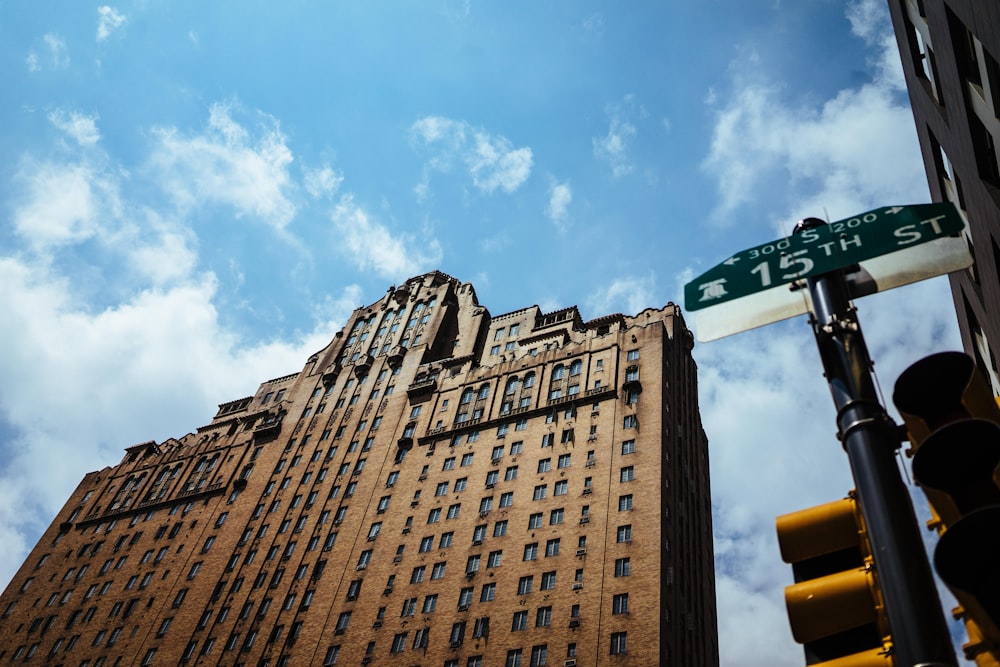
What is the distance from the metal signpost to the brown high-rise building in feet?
138

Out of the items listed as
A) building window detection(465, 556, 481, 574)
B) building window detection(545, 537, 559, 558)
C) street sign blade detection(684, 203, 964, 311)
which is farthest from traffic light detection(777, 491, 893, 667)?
building window detection(465, 556, 481, 574)

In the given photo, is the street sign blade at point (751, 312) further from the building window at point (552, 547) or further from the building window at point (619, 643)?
the building window at point (552, 547)

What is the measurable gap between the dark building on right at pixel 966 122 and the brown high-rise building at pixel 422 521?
104 ft

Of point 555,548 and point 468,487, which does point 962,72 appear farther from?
point 468,487

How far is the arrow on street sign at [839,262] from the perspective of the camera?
505cm

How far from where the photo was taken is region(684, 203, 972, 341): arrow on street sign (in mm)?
5047

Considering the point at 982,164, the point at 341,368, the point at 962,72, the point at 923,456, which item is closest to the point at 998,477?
the point at 923,456

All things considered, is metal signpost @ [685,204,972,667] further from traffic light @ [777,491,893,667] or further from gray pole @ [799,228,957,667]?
traffic light @ [777,491,893,667]

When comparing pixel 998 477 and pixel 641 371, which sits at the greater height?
pixel 641 371

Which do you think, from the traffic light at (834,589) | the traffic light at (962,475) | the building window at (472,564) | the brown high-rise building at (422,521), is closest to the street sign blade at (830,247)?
the traffic light at (962,475)

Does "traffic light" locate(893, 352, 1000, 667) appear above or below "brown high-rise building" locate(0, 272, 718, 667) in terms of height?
below

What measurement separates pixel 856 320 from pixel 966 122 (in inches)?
549

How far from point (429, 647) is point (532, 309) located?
42.9 meters

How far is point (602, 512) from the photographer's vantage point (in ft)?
173
